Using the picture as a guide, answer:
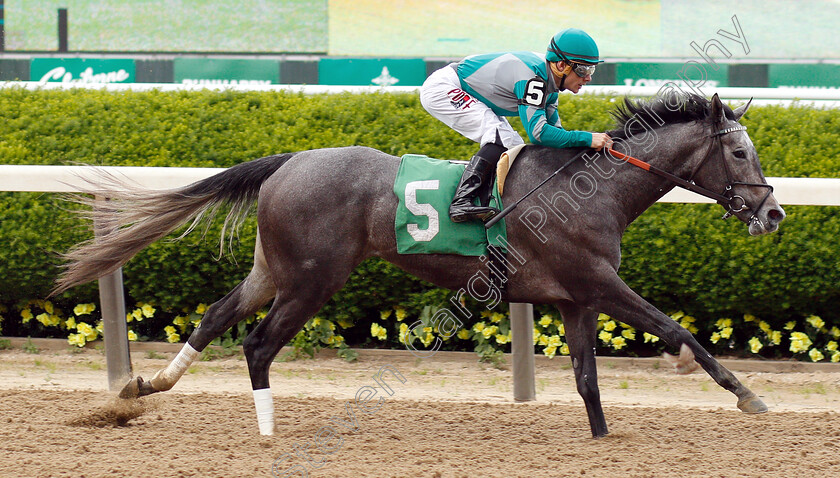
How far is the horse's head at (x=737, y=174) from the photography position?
3.38 m

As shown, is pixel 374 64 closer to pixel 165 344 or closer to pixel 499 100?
pixel 165 344

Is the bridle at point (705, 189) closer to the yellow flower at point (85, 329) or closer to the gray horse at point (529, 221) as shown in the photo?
the gray horse at point (529, 221)

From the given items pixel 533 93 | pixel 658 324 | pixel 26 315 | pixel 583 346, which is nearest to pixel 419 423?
pixel 583 346

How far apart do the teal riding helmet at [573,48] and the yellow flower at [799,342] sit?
7.87ft

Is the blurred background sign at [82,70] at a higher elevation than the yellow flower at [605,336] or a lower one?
higher

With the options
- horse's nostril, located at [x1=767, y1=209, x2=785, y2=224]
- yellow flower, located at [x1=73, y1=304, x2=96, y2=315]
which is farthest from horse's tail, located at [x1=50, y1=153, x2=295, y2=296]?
horse's nostril, located at [x1=767, y1=209, x2=785, y2=224]

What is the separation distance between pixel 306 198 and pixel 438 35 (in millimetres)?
9533

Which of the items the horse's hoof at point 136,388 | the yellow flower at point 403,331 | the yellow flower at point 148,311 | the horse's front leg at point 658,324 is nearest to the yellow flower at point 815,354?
the horse's front leg at point 658,324

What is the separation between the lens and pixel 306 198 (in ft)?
12.0

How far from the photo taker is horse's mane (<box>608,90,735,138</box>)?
3.57 m

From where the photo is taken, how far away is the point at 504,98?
3693 mm

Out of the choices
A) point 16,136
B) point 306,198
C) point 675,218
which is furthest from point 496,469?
point 16,136

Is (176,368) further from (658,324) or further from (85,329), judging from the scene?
(658,324)

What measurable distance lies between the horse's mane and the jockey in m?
0.20
